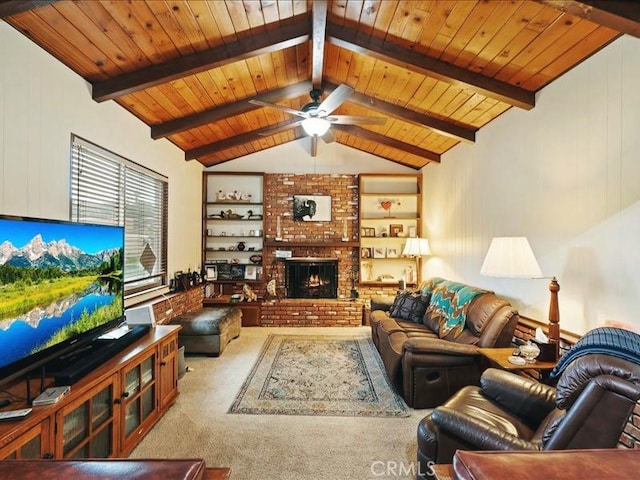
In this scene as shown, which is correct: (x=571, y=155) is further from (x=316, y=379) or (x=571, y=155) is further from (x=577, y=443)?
(x=316, y=379)

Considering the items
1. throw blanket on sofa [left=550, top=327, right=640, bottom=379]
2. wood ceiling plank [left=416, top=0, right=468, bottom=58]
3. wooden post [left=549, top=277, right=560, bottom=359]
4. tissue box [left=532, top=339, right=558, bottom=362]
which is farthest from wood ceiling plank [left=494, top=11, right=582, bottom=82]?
tissue box [left=532, top=339, right=558, bottom=362]

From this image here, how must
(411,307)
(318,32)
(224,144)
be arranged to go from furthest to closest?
(224,144), (411,307), (318,32)

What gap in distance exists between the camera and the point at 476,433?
1625 millimetres

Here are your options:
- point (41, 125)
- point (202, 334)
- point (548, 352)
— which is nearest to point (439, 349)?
point (548, 352)

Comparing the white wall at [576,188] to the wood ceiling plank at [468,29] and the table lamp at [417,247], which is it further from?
the table lamp at [417,247]

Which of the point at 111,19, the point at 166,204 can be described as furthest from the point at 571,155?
the point at 166,204

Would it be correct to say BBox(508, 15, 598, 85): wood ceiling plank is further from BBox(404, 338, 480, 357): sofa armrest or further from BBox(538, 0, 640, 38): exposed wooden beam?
BBox(404, 338, 480, 357): sofa armrest

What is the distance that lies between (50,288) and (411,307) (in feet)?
12.2

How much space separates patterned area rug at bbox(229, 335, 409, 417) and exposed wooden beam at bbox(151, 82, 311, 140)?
3.02m

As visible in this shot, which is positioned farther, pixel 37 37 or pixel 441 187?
pixel 441 187

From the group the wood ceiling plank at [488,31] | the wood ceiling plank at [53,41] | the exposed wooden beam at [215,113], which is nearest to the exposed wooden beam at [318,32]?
the exposed wooden beam at [215,113]

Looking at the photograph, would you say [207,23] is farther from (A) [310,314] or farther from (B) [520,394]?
(A) [310,314]

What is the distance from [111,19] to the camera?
2.23 m

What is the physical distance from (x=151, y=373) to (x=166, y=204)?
102 inches
